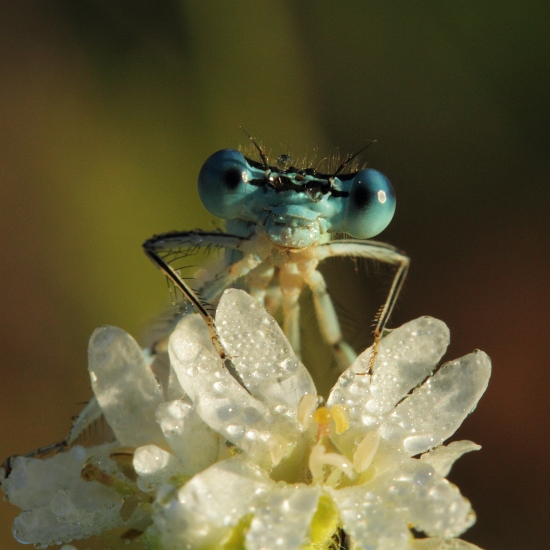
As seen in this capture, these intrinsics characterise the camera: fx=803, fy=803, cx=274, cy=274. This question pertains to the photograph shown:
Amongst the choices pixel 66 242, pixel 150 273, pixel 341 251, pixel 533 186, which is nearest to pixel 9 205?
pixel 66 242

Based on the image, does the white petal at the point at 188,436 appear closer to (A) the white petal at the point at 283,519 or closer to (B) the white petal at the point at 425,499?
(A) the white petal at the point at 283,519

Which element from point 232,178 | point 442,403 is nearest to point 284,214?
point 232,178

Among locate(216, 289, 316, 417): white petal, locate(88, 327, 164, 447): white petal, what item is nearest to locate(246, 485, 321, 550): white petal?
locate(216, 289, 316, 417): white petal

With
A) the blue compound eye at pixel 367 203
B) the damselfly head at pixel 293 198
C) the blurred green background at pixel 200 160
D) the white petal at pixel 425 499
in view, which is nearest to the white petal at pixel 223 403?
the white petal at pixel 425 499

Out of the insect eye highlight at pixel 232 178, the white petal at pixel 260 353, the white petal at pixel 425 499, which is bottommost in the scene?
the white petal at pixel 425 499

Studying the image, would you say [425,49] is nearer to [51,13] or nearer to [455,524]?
[51,13]

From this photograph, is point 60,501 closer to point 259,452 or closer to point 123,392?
point 123,392
